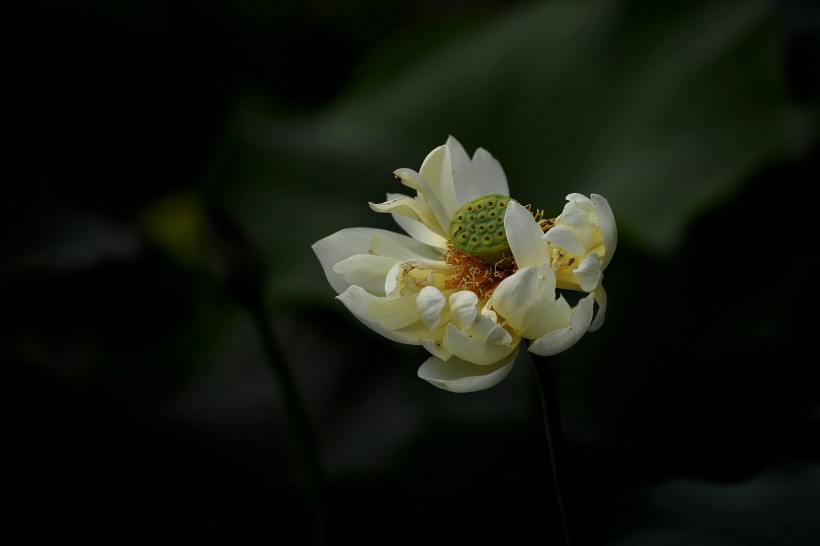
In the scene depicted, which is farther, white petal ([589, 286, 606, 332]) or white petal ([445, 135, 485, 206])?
white petal ([445, 135, 485, 206])

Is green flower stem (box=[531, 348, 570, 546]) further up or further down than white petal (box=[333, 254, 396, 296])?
further down

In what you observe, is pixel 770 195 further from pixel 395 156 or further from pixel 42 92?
pixel 42 92

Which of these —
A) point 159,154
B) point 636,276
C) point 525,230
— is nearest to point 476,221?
point 525,230

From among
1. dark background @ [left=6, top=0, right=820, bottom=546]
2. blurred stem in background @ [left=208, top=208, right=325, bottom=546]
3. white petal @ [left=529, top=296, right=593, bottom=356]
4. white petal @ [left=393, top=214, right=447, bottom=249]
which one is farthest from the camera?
dark background @ [left=6, top=0, right=820, bottom=546]

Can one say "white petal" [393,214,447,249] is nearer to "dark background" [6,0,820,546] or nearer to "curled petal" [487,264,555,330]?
"curled petal" [487,264,555,330]

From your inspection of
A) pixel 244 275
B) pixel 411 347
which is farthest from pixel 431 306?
pixel 411 347

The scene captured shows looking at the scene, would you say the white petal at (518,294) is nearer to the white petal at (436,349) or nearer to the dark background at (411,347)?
the white petal at (436,349)

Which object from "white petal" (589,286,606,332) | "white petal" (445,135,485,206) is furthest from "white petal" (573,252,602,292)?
"white petal" (445,135,485,206)
